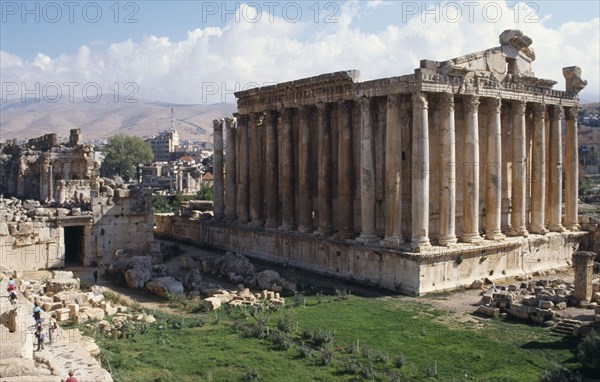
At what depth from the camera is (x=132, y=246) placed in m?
34.3

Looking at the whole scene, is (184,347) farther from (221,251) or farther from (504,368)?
(221,251)

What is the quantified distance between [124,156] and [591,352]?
103 m

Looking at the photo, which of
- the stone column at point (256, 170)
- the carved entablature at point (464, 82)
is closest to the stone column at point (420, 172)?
the carved entablature at point (464, 82)

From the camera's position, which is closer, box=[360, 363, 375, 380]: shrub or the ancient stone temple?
box=[360, 363, 375, 380]: shrub

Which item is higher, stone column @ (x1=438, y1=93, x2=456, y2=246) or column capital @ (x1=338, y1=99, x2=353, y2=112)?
column capital @ (x1=338, y1=99, x2=353, y2=112)

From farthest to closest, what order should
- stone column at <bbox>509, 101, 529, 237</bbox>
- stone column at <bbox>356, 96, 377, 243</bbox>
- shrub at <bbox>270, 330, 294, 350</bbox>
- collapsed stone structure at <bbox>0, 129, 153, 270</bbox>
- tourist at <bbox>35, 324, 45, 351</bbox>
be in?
collapsed stone structure at <bbox>0, 129, 153, 270</bbox> < stone column at <bbox>509, 101, 529, 237</bbox> < stone column at <bbox>356, 96, 377, 243</bbox> < shrub at <bbox>270, 330, 294, 350</bbox> < tourist at <bbox>35, 324, 45, 351</bbox>

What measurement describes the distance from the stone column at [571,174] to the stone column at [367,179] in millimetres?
11697

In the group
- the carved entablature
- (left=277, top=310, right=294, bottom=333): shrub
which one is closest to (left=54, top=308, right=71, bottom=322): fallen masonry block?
(left=277, top=310, right=294, bottom=333): shrub

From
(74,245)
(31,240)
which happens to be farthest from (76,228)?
(31,240)

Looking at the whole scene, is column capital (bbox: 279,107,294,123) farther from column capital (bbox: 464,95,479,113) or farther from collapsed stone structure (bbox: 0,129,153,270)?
column capital (bbox: 464,95,479,113)

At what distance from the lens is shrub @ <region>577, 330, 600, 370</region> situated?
16.2 metres

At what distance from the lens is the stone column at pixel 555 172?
32.3 meters

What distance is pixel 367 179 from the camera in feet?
93.0

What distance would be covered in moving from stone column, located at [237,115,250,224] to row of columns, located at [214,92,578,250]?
0.20ft
